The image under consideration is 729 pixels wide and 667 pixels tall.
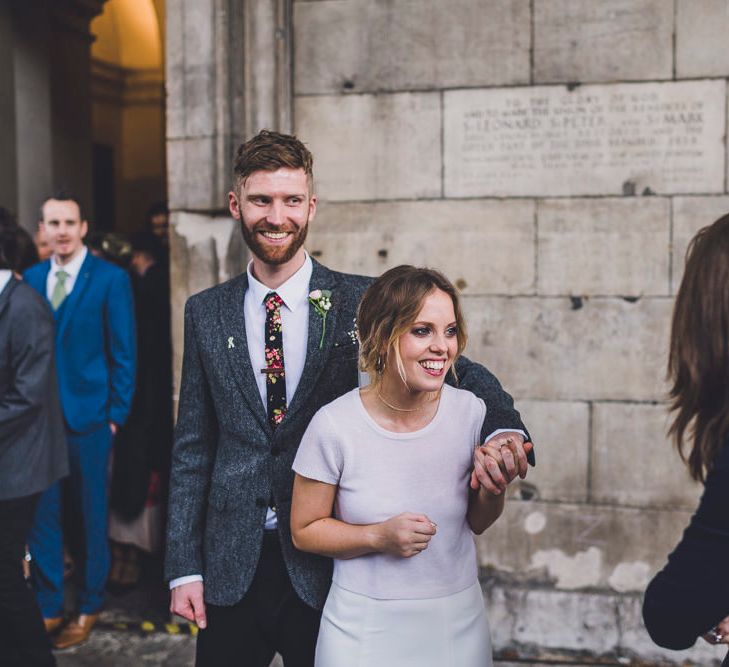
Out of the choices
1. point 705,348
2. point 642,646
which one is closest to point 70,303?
point 642,646

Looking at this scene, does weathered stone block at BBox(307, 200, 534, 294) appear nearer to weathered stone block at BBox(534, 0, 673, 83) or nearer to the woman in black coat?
weathered stone block at BBox(534, 0, 673, 83)

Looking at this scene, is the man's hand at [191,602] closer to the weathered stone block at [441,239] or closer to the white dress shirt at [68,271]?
the weathered stone block at [441,239]

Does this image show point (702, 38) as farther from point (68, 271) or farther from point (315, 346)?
point (68, 271)

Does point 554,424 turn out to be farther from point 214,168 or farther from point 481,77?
point 214,168

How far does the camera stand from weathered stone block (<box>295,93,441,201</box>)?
496cm

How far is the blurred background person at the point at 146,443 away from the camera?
5.50 metres

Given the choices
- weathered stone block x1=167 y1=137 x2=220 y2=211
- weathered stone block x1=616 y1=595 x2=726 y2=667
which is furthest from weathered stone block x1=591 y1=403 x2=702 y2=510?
weathered stone block x1=167 y1=137 x2=220 y2=211

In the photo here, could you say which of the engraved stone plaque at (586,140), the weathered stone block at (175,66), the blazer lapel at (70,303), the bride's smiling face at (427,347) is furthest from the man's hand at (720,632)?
the blazer lapel at (70,303)

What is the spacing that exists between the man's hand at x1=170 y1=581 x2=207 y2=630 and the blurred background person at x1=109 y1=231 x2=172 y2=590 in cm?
271

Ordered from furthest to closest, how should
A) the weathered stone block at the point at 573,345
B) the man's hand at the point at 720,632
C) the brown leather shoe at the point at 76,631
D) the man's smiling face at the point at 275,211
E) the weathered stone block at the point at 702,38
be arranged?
the brown leather shoe at the point at 76,631
the weathered stone block at the point at 573,345
the weathered stone block at the point at 702,38
the man's smiling face at the point at 275,211
the man's hand at the point at 720,632

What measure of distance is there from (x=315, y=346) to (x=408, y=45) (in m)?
2.60

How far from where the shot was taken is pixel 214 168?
499 cm

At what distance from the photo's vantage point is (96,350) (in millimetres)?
5199

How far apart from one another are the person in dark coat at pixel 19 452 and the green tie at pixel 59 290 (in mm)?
997
